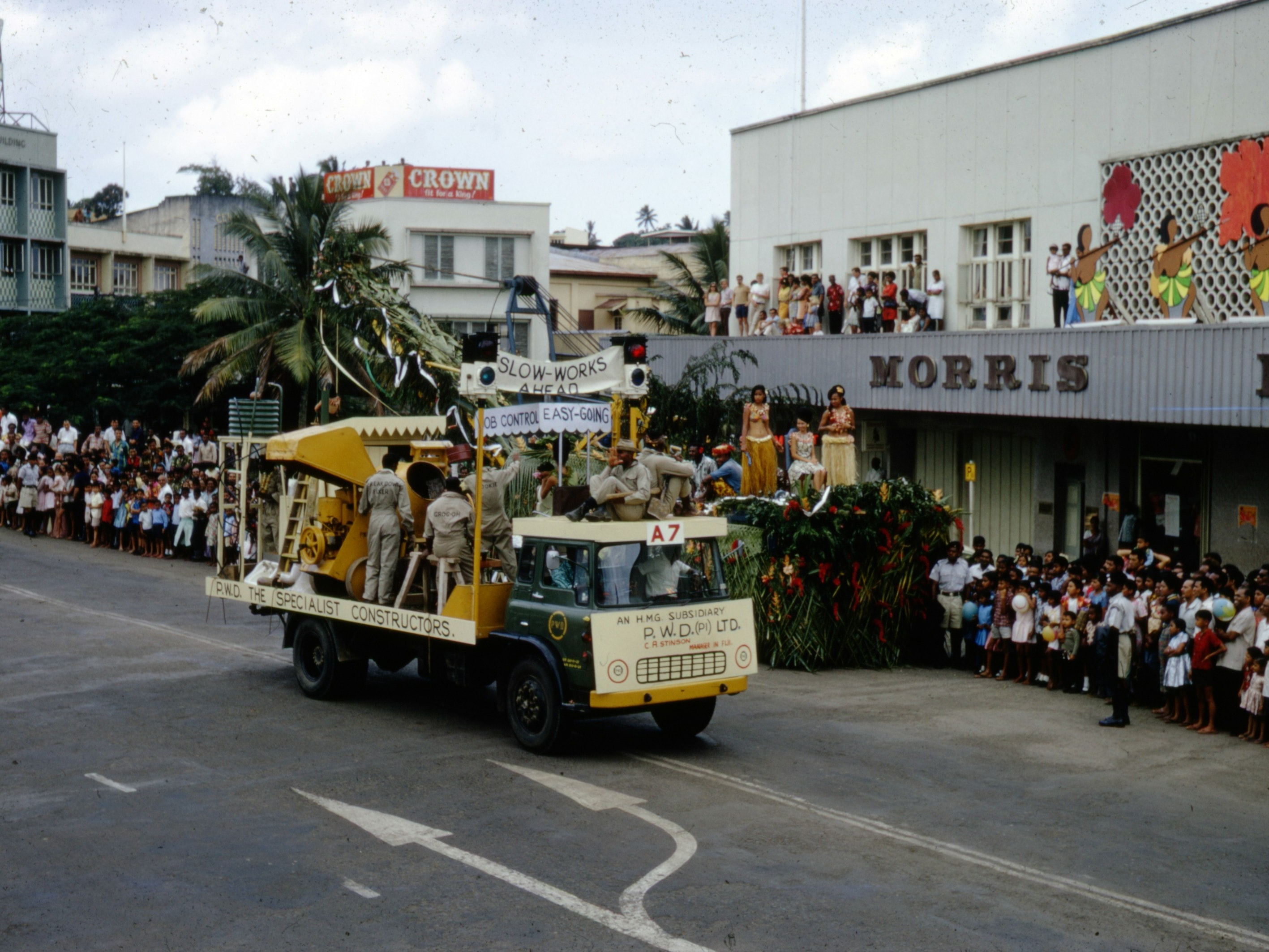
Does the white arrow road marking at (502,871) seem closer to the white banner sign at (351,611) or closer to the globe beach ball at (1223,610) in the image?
the white banner sign at (351,611)

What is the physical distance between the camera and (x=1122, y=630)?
15352 mm

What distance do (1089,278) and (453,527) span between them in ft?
46.5

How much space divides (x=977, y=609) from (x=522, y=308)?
110 ft

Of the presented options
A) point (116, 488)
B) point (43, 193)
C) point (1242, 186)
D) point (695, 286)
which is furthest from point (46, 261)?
point (1242, 186)

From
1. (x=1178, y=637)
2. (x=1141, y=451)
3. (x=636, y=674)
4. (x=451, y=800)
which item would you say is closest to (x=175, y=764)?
(x=451, y=800)

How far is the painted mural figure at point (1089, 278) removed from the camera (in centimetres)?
2291

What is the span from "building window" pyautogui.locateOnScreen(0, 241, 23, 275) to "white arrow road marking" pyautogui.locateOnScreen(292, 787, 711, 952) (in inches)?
1881

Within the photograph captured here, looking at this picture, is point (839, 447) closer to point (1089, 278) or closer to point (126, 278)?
point (1089, 278)

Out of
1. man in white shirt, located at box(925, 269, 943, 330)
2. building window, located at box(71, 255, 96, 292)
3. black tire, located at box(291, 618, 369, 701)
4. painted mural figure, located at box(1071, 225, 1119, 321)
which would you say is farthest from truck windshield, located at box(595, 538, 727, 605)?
building window, located at box(71, 255, 96, 292)

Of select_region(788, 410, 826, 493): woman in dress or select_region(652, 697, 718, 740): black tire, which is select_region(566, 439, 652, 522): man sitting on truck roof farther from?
select_region(788, 410, 826, 493): woman in dress

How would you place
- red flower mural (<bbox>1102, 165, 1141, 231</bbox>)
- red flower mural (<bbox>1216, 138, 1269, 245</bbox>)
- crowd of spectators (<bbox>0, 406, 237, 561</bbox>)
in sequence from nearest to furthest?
red flower mural (<bbox>1216, 138, 1269, 245</bbox>), red flower mural (<bbox>1102, 165, 1141, 231</bbox>), crowd of spectators (<bbox>0, 406, 237, 561</bbox>)

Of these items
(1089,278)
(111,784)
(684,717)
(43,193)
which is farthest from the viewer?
(43,193)

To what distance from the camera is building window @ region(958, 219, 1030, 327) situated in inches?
984

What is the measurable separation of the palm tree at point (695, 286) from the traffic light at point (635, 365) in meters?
31.2
